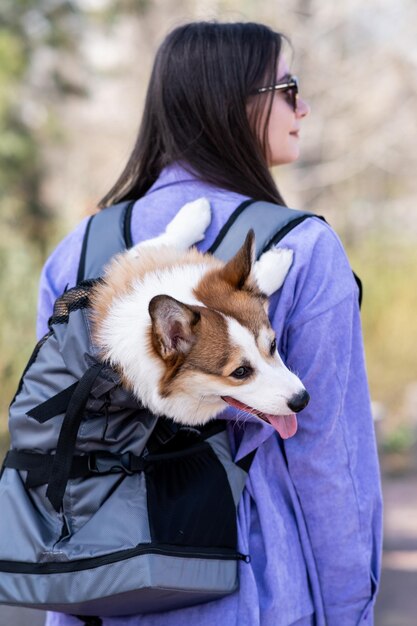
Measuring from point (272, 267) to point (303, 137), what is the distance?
9.90 metres

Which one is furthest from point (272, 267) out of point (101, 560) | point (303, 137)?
point (303, 137)

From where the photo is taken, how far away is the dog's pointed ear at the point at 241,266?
1.93 meters

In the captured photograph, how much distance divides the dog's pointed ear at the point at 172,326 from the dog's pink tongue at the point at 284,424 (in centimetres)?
29

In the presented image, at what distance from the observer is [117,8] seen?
419 inches

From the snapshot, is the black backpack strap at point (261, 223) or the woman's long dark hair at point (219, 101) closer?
the black backpack strap at point (261, 223)

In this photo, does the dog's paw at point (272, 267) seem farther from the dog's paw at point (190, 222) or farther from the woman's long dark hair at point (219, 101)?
the woman's long dark hair at point (219, 101)

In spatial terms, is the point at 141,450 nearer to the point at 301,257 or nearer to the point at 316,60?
the point at 301,257

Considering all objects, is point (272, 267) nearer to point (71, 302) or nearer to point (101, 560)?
point (71, 302)

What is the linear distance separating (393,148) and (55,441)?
11983 mm

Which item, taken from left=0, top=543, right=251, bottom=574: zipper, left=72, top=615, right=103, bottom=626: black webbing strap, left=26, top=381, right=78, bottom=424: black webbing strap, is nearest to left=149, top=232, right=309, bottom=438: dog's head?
left=26, top=381, right=78, bottom=424: black webbing strap

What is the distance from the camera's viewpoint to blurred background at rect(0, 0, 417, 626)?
7.96 m

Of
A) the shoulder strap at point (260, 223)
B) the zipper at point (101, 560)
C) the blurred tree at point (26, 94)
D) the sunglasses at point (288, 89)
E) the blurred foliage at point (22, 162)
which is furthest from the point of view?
the blurred tree at point (26, 94)

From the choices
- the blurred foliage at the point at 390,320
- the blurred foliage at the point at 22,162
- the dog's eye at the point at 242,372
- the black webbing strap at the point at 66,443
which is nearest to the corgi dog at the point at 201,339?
the dog's eye at the point at 242,372

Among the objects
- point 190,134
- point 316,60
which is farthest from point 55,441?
point 316,60
